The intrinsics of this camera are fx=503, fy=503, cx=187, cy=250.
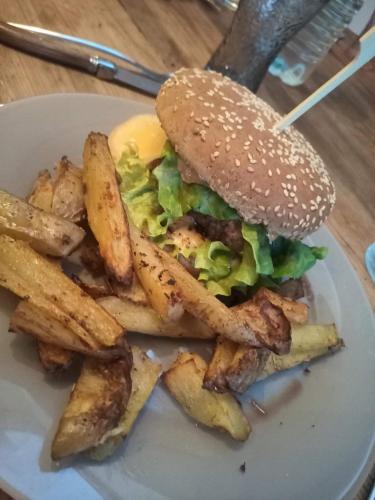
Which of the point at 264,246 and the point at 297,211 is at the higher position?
the point at 297,211

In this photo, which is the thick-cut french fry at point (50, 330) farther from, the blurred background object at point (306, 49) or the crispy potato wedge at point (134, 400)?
the blurred background object at point (306, 49)

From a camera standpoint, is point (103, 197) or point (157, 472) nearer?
point (157, 472)

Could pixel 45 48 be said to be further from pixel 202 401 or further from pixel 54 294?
pixel 202 401

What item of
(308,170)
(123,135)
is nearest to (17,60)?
Result: (123,135)

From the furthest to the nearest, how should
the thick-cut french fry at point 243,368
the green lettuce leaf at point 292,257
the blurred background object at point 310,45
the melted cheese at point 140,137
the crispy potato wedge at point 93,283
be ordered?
the blurred background object at point 310,45
the melted cheese at point 140,137
the green lettuce leaf at point 292,257
the crispy potato wedge at point 93,283
the thick-cut french fry at point 243,368

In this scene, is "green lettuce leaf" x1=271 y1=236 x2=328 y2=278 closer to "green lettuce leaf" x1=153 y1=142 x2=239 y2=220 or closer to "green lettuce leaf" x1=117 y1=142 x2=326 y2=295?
"green lettuce leaf" x1=117 y1=142 x2=326 y2=295

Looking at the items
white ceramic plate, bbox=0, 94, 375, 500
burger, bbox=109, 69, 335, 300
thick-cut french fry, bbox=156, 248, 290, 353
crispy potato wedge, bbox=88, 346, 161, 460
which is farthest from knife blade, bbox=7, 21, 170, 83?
crispy potato wedge, bbox=88, 346, 161, 460

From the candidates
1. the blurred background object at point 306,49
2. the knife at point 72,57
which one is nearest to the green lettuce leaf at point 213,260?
the knife at point 72,57

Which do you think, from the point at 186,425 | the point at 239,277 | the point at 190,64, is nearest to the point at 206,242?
the point at 239,277

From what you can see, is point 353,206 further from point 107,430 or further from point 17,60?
point 107,430
